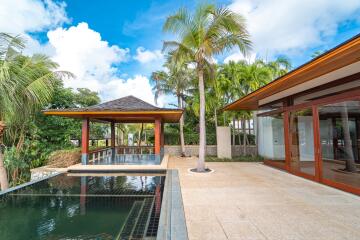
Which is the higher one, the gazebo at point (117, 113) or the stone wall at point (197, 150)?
the gazebo at point (117, 113)

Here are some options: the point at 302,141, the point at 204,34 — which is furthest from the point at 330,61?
the point at 204,34

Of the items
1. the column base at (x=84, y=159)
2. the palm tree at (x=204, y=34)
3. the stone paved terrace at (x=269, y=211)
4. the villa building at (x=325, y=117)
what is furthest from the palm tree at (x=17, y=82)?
the villa building at (x=325, y=117)

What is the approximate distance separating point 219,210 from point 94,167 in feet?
23.5

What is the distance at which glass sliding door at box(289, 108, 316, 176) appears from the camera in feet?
22.8

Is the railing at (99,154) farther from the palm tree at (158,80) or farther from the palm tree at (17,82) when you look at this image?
the palm tree at (158,80)

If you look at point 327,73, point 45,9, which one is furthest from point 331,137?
point 45,9

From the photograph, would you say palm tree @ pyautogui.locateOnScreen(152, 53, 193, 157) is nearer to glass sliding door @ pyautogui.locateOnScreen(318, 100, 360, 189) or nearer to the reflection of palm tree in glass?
glass sliding door @ pyautogui.locateOnScreen(318, 100, 360, 189)

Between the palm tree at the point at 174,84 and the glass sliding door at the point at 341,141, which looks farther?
the palm tree at the point at 174,84

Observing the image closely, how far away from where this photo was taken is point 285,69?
15992mm

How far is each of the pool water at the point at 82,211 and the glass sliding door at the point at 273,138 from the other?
581 centimetres

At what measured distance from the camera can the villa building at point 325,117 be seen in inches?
195

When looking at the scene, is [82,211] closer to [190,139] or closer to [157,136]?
[157,136]

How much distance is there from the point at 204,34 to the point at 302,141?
552 centimetres

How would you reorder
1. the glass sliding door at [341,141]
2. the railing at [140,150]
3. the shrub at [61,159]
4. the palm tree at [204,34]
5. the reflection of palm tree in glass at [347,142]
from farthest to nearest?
the railing at [140,150] < the shrub at [61,159] < the palm tree at [204,34] < the reflection of palm tree in glass at [347,142] < the glass sliding door at [341,141]
